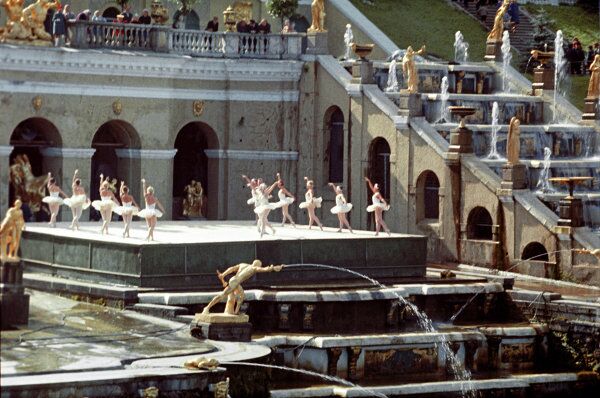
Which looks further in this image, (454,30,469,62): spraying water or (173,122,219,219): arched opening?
(454,30,469,62): spraying water

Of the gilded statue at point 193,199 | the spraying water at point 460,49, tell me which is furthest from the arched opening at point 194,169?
the spraying water at point 460,49

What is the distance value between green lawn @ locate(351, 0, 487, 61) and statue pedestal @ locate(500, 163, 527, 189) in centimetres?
1285

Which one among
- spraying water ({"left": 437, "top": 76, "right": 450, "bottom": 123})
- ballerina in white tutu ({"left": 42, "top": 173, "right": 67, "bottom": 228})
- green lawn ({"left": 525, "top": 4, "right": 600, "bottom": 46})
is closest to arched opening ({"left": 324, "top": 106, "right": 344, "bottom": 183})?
spraying water ({"left": 437, "top": 76, "right": 450, "bottom": 123})

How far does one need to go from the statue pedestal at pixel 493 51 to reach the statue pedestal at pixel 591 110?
4.23 metres

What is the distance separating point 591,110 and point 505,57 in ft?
13.5

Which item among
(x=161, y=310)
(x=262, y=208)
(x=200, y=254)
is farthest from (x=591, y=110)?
(x=161, y=310)

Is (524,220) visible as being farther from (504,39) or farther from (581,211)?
(504,39)

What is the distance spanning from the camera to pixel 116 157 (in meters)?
62.0

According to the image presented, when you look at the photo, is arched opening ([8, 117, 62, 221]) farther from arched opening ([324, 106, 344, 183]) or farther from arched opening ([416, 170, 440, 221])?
arched opening ([416, 170, 440, 221])

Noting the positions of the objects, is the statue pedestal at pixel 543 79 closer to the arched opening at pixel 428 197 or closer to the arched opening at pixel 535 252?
the arched opening at pixel 428 197

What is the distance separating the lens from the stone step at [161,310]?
45.2m

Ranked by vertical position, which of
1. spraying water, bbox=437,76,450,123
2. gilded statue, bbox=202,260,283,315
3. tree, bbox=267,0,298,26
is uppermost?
tree, bbox=267,0,298,26

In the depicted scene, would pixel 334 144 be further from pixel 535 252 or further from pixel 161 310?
pixel 161 310

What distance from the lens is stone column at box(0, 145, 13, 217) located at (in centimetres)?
5794
